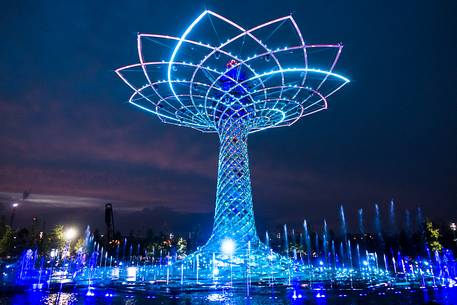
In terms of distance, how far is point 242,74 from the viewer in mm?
32969

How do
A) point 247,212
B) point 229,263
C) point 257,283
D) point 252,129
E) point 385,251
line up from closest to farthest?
point 257,283
point 229,263
point 247,212
point 252,129
point 385,251

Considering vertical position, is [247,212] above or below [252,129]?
below

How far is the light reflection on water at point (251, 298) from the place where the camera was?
52.2ft

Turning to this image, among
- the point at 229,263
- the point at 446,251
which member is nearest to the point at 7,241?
the point at 229,263

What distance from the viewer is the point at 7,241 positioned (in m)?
40.1

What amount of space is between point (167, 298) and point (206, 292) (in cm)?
255

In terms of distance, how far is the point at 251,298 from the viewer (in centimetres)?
1688

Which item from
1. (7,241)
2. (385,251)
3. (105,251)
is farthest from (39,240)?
(385,251)

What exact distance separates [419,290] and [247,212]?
572 inches

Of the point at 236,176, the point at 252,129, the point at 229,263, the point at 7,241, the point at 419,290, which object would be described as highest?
the point at 252,129

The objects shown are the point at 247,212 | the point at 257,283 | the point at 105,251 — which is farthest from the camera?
the point at 105,251

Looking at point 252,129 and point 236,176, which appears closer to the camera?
point 236,176

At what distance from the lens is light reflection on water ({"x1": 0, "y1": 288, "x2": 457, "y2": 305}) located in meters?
15.9

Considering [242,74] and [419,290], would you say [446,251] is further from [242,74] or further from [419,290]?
[242,74]
